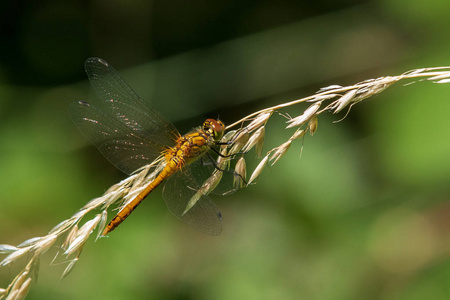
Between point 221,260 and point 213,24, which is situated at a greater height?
point 213,24

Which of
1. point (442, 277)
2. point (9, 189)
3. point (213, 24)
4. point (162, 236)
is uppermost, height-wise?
point (213, 24)

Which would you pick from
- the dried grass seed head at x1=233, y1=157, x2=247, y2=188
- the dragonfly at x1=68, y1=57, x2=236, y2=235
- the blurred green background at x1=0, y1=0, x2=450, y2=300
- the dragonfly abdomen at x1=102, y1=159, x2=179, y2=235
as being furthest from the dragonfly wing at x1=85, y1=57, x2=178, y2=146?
the blurred green background at x1=0, y1=0, x2=450, y2=300

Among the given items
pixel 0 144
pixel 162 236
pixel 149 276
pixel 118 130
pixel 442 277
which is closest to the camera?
pixel 118 130

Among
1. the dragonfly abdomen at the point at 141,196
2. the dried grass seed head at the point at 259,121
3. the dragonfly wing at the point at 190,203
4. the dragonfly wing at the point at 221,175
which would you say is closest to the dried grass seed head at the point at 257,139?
the dried grass seed head at the point at 259,121

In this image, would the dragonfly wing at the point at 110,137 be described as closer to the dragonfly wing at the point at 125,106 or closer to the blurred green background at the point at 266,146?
the dragonfly wing at the point at 125,106

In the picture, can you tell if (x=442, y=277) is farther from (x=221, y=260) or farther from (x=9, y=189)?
(x=9, y=189)

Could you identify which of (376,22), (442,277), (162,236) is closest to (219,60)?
(376,22)

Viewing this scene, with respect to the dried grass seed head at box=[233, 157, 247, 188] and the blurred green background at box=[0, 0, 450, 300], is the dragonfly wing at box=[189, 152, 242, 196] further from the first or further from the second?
the blurred green background at box=[0, 0, 450, 300]

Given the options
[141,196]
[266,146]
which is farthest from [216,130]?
[266,146]
